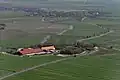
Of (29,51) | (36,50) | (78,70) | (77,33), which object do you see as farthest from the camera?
(77,33)

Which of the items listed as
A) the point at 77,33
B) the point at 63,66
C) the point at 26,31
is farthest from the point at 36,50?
the point at 26,31

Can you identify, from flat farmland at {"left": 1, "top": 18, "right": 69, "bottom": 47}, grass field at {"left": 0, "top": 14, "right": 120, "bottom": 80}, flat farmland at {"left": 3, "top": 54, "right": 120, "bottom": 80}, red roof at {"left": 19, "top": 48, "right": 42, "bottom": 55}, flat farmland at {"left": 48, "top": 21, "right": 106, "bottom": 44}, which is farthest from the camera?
flat farmland at {"left": 48, "top": 21, "right": 106, "bottom": 44}

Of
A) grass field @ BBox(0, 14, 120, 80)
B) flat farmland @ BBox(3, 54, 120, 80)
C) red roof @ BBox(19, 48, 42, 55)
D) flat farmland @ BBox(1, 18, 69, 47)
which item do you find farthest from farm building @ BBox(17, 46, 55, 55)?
flat farmland @ BBox(3, 54, 120, 80)

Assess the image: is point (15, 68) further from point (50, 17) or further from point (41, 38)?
point (50, 17)

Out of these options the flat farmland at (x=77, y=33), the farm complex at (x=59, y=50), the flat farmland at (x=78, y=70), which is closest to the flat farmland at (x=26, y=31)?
the farm complex at (x=59, y=50)

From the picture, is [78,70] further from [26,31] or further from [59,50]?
A: [26,31]

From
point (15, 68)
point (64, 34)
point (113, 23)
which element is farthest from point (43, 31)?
point (15, 68)

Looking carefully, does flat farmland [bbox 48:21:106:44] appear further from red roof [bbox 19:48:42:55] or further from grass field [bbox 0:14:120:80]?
red roof [bbox 19:48:42:55]

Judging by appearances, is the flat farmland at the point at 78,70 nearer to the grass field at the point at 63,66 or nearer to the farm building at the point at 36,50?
the grass field at the point at 63,66
